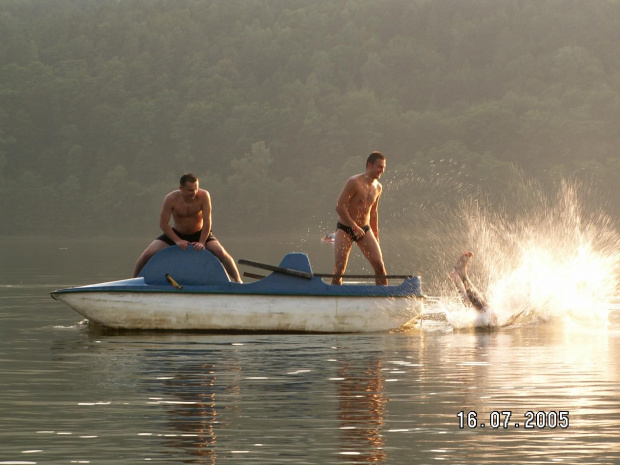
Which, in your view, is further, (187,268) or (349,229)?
(349,229)

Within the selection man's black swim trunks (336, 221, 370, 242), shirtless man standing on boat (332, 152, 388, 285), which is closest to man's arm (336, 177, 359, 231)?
shirtless man standing on boat (332, 152, 388, 285)

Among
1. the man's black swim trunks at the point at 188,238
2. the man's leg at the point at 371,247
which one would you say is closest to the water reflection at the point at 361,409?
the man's leg at the point at 371,247

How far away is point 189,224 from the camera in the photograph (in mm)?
16203

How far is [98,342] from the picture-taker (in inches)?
602

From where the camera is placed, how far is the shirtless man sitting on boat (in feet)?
54.6

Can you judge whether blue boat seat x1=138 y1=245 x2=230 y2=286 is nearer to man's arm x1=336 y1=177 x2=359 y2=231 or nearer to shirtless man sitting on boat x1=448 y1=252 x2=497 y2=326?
man's arm x1=336 y1=177 x2=359 y2=231

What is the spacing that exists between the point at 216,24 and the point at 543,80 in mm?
41650

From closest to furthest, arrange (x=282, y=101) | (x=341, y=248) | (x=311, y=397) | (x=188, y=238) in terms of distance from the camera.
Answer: (x=311, y=397) → (x=341, y=248) → (x=188, y=238) → (x=282, y=101)

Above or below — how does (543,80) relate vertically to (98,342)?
above

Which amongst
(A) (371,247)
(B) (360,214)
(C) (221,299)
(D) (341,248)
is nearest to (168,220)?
(C) (221,299)

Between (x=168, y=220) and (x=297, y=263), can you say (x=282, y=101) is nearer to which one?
(x=168, y=220)

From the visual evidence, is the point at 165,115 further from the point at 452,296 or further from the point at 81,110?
the point at 452,296

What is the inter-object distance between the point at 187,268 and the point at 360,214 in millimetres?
2282

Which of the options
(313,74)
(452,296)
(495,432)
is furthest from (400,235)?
(495,432)
